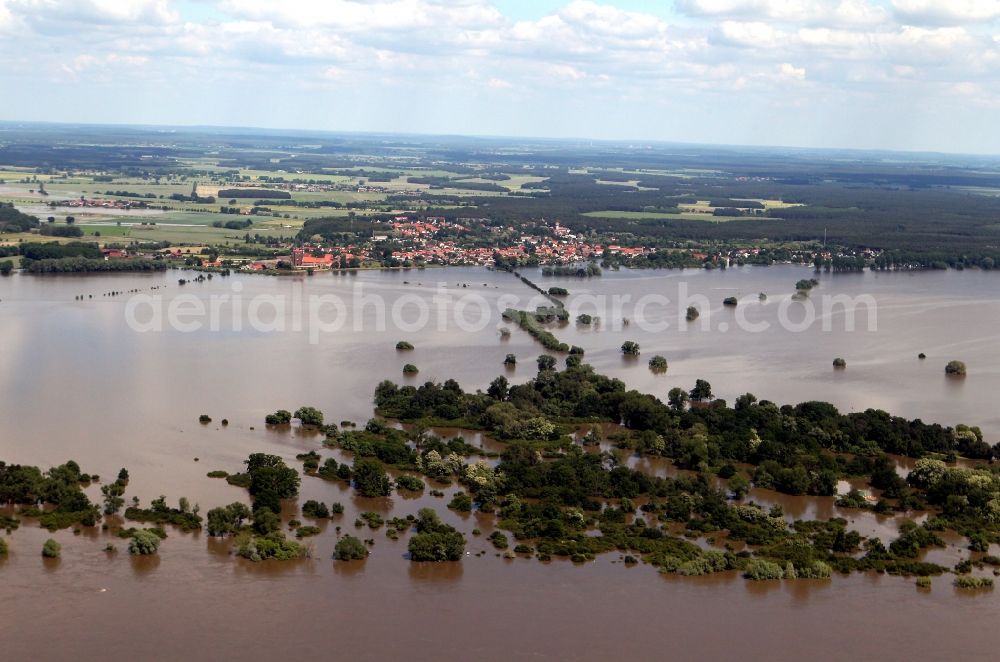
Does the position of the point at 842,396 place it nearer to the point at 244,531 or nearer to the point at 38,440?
the point at 244,531

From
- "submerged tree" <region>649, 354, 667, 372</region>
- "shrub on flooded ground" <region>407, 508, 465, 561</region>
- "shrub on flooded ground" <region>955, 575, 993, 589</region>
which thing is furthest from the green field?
"shrub on flooded ground" <region>407, 508, 465, 561</region>

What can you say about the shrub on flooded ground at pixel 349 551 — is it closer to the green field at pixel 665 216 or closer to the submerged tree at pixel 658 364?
the submerged tree at pixel 658 364

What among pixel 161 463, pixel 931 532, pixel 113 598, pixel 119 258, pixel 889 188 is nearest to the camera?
pixel 113 598

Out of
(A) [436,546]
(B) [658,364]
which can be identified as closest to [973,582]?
(A) [436,546]

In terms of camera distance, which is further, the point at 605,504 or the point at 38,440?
the point at 38,440

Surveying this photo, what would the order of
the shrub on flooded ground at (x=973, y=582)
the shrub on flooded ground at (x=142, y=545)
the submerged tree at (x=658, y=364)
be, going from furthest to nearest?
the submerged tree at (x=658, y=364) < the shrub on flooded ground at (x=142, y=545) < the shrub on flooded ground at (x=973, y=582)

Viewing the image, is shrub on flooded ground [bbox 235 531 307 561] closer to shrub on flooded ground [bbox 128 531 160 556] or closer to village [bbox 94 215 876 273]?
shrub on flooded ground [bbox 128 531 160 556]

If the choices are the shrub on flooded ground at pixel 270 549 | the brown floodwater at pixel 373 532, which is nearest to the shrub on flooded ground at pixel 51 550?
the brown floodwater at pixel 373 532

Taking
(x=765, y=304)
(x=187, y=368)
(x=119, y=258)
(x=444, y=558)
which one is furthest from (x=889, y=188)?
(x=444, y=558)
